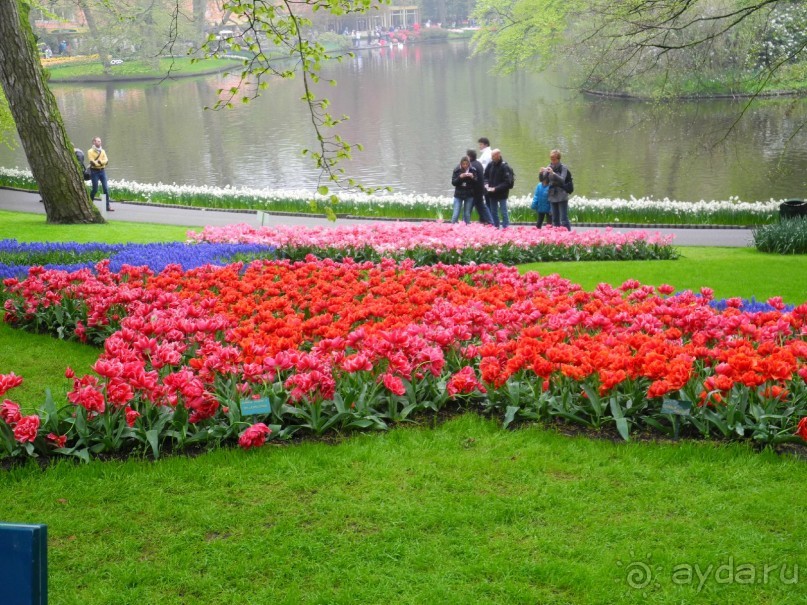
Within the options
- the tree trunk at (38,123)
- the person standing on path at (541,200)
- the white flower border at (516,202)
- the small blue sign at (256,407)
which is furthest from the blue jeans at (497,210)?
the small blue sign at (256,407)

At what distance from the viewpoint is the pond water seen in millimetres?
27953

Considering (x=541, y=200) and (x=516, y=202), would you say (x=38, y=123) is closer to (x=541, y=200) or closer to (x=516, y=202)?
(x=541, y=200)

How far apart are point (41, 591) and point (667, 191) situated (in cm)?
2556

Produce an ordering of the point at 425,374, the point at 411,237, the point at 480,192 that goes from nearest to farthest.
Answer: the point at 425,374 → the point at 411,237 → the point at 480,192

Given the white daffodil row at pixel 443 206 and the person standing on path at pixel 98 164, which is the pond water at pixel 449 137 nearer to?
the white daffodil row at pixel 443 206

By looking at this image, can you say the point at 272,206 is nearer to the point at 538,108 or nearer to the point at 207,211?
the point at 207,211

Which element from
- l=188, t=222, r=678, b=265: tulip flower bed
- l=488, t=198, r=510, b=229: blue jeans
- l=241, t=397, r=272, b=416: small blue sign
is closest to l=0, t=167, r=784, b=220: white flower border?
l=488, t=198, r=510, b=229: blue jeans

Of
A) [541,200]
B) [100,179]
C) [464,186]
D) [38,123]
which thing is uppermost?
[38,123]

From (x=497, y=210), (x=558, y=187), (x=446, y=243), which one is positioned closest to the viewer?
(x=446, y=243)

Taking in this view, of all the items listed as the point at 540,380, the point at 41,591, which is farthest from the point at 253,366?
the point at 41,591

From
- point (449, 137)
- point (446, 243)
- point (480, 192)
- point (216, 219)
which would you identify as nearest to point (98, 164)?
point (216, 219)

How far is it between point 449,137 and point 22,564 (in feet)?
124

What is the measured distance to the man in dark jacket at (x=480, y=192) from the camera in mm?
16438

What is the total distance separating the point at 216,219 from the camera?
66.3 feet
